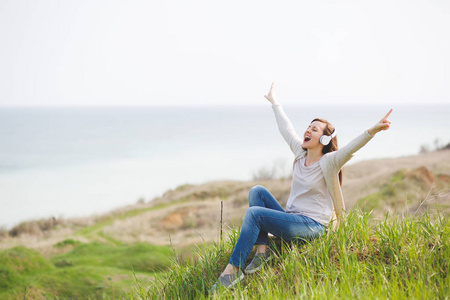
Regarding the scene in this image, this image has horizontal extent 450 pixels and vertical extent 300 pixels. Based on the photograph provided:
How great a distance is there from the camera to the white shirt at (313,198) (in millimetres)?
3945

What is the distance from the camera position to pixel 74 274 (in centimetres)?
862

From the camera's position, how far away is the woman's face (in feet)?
13.3

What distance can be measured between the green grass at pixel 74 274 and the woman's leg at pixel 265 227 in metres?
3.39

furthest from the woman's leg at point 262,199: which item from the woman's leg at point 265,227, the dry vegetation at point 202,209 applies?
the dry vegetation at point 202,209

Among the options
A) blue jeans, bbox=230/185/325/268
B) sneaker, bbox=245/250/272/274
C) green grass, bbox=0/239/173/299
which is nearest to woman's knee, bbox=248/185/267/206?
blue jeans, bbox=230/185/325/268

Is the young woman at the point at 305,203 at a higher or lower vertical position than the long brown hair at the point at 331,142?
lower

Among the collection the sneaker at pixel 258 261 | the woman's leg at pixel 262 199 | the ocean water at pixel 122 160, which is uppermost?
the woman's leg at pixel 262 199

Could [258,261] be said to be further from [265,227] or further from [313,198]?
[313,198]

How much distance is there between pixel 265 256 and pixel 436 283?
4.60 feet

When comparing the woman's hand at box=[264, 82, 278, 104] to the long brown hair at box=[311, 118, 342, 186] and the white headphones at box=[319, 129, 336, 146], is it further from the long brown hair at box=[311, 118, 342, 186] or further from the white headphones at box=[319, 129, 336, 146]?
the white headphones at box=[319, 129, 336, 146]

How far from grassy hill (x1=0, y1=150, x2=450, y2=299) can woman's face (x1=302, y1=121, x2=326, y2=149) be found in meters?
0.76

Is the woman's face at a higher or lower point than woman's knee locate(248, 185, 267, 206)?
higher

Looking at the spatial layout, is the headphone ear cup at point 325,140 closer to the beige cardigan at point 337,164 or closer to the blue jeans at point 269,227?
the beige cardigan at point 337,164

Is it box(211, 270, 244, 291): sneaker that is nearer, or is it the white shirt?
box(211, 270, 244, 291): sneaker
